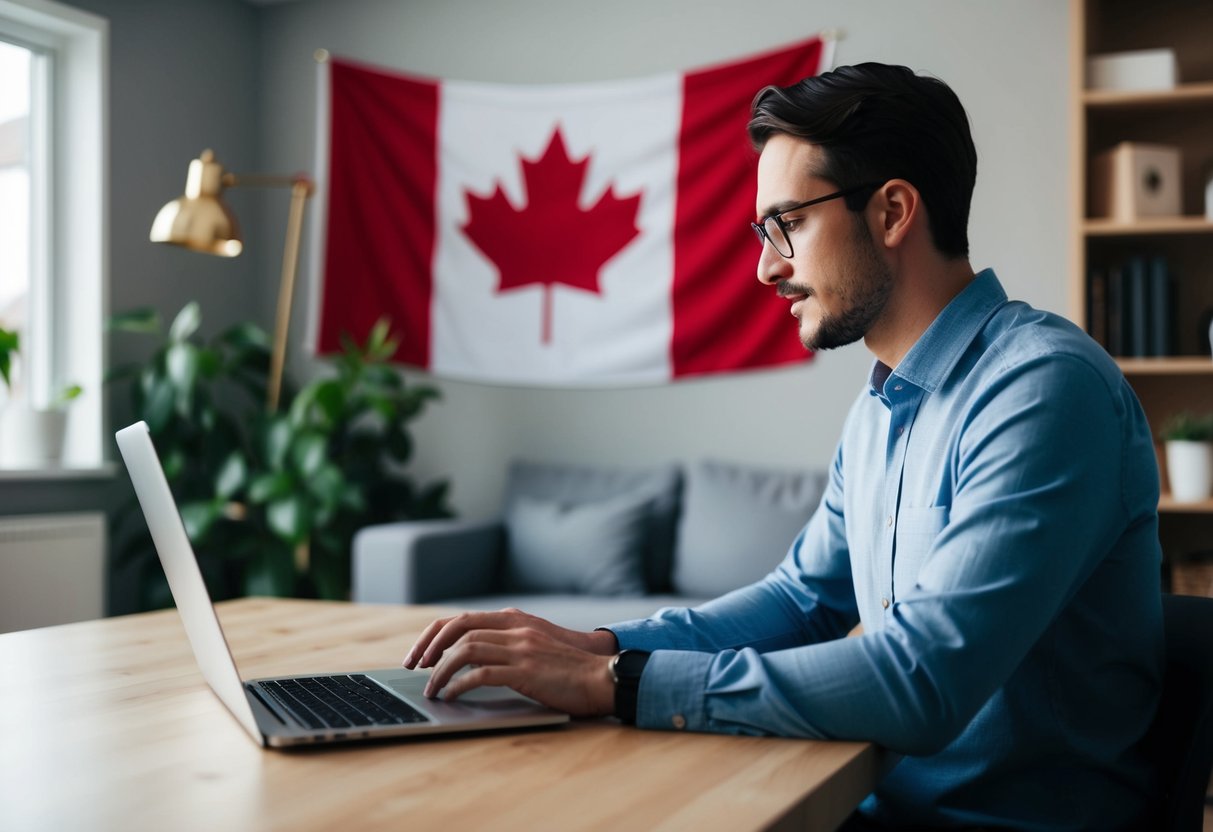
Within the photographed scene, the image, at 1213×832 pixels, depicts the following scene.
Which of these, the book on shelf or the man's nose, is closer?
the man's nose

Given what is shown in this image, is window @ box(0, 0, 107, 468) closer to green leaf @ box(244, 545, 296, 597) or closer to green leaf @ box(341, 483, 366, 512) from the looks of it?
green leaf @ box(244, 545, 296, 597)

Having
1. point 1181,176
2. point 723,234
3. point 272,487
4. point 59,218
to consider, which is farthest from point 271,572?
point 1181,176

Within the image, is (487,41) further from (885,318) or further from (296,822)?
(296,822)

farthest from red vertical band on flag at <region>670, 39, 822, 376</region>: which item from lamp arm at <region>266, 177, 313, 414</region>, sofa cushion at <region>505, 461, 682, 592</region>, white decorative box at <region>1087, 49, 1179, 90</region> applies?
lamp arm at <region>266, 177, 313, 414</region>

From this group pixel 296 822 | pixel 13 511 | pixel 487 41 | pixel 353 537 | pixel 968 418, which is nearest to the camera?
pixel 296 822

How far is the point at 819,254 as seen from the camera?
1.22m

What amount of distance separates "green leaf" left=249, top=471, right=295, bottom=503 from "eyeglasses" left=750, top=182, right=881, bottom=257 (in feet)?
8.02

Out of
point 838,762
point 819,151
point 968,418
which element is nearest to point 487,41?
point 819,151

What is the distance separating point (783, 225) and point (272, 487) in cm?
249

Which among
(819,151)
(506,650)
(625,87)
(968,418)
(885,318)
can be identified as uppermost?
(625,87)

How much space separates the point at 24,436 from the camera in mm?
3498

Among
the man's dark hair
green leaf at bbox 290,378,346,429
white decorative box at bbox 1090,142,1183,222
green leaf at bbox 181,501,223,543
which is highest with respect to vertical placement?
white decorative box at bbox 1090,142,1183,222

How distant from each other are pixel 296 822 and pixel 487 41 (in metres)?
3.84

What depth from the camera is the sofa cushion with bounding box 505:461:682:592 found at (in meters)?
3.45
